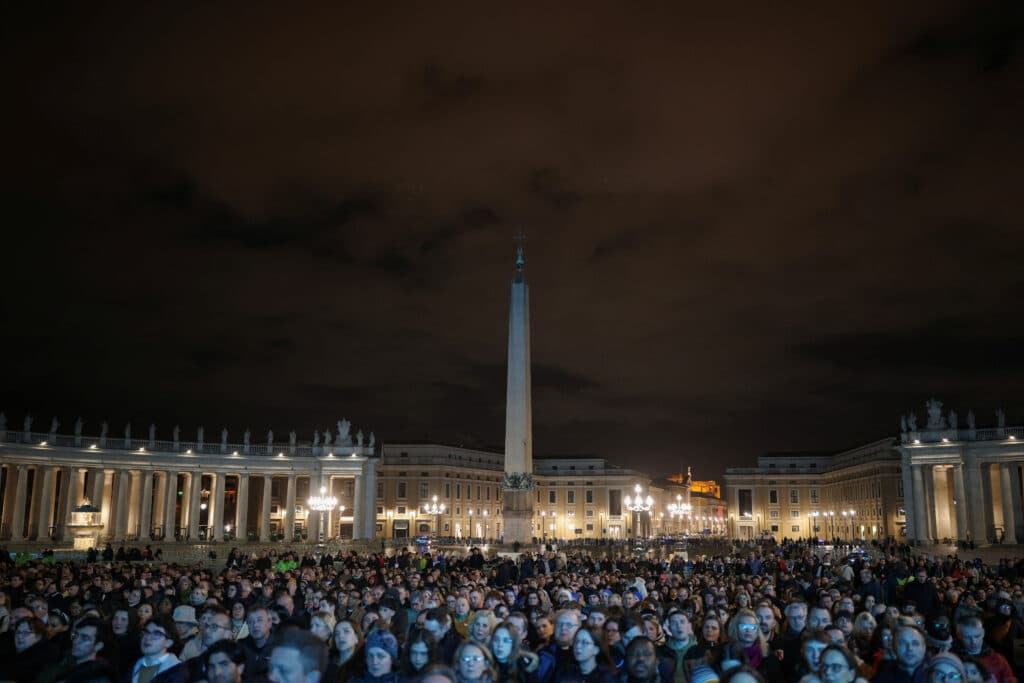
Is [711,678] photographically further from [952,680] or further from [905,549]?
[905,549]

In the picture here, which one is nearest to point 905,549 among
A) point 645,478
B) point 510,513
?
point 510,513

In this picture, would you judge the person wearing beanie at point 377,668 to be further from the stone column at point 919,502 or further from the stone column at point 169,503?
the stone column at point 919,502

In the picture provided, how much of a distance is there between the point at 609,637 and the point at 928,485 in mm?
76504

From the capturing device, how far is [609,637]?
9336 mm

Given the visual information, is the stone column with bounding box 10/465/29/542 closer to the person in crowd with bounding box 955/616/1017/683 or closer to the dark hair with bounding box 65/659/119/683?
the dark hair with bounding box 65/659/119/683

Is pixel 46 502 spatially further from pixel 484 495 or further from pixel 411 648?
pixel 411 648

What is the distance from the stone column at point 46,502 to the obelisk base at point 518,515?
131 ft

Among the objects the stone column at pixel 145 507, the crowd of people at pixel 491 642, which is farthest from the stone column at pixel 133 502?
the crowd of people at pixel 491 642

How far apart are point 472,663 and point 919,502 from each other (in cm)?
7877

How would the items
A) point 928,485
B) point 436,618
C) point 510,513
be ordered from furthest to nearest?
point 928,485 < point 510,513 < point 436,618

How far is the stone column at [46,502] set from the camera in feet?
209

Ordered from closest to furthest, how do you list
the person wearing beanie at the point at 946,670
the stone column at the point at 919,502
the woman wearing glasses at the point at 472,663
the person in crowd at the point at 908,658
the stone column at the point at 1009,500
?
the person wearing beanie at the point at 946,670 < the woman wearing glasses at the point at 472,663 < the person in crowd at the point at 908,658 < the stone column at the point at 1009,500 < the stone column at the point at 919,502

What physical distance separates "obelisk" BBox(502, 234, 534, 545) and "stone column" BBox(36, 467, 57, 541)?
40.6m

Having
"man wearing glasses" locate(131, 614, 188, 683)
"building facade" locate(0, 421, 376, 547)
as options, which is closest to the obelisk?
"building facade" locate(0, 421, 376, 547)
